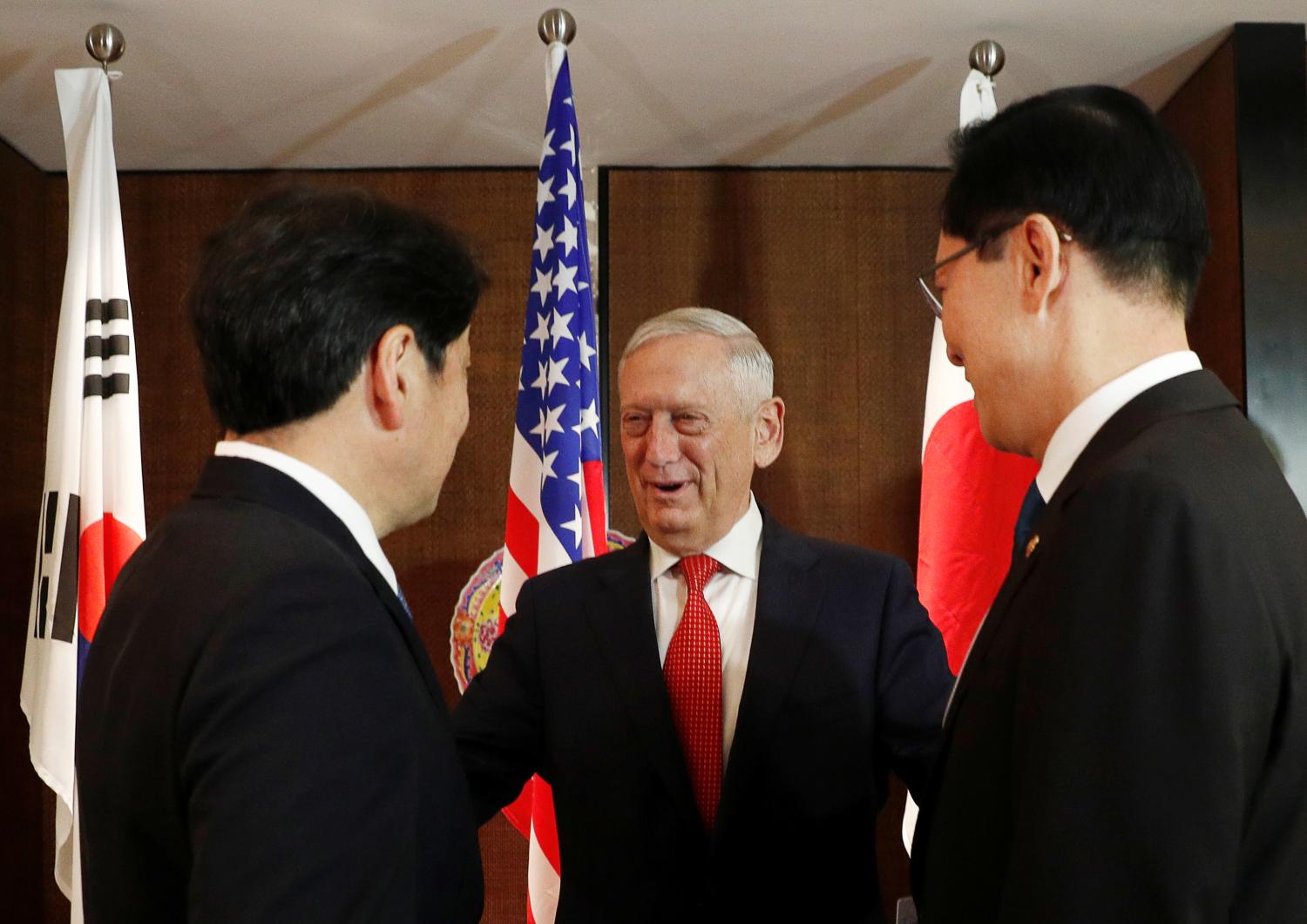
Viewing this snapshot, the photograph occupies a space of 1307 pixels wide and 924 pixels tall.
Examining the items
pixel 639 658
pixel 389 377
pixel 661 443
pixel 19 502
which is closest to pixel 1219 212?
pixel 661 443

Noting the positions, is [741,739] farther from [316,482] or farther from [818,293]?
[818,293]

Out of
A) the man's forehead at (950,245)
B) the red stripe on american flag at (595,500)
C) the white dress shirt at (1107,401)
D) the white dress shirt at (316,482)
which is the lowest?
the red stripe on american flag at (595,500)

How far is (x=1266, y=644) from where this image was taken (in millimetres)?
976

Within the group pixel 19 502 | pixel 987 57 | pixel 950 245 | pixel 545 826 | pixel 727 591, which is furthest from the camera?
pixel 19 502

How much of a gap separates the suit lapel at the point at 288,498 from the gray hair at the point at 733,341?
1.08m

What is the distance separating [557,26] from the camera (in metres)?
2.86

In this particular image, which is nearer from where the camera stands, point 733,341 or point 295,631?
point 295,631

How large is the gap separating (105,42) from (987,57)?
2.11m

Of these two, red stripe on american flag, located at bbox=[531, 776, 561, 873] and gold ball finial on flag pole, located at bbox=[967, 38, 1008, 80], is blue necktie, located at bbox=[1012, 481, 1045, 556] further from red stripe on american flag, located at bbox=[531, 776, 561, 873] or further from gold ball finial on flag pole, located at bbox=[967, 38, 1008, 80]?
gold ball finial on flag pole, located at bbox=[967, 38, 1008, 80]

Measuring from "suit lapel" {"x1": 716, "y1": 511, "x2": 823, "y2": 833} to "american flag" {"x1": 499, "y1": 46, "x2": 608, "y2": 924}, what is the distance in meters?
0.94

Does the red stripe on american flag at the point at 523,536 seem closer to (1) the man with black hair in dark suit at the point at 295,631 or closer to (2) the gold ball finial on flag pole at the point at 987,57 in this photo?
(2) the gold ball finial on flag pole at the point at 987,57

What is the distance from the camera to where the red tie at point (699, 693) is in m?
1.96

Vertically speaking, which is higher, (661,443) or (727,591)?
(661,443)

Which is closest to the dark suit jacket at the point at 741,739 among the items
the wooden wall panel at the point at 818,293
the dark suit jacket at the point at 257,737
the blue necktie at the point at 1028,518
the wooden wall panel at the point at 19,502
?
the blue necktie at the point at 1028,518
